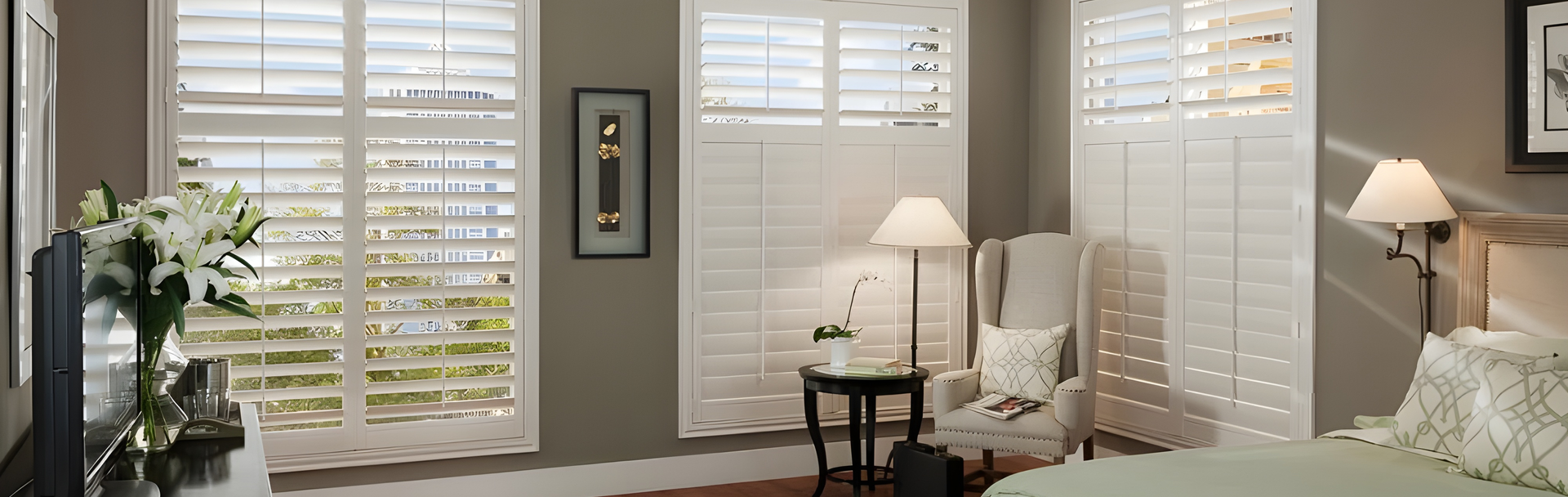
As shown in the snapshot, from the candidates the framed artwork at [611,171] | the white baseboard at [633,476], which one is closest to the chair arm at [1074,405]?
the white baseboard at [633,476]

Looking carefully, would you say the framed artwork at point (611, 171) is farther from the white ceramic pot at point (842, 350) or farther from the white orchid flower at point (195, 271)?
the white orchid flower at point (195, 271)

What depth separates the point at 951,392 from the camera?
4086mm

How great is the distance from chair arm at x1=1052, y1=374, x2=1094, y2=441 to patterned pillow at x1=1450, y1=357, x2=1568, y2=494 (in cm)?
146

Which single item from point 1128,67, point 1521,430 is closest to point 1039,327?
point 1128,67

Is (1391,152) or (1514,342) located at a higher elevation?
(1391,152)

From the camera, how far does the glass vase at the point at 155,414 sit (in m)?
2.22

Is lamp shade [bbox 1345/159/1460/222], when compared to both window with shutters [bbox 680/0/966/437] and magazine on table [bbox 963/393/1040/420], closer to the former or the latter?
magazine on table [bbox 963/393/1040/420]

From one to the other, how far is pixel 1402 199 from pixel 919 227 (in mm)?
1754

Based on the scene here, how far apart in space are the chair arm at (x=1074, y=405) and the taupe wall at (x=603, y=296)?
137 cm

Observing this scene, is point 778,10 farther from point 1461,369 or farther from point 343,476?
point 1461,369

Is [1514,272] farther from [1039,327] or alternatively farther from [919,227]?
[919,227]

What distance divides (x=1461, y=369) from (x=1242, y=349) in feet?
4.07

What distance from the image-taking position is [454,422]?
13.3 ft

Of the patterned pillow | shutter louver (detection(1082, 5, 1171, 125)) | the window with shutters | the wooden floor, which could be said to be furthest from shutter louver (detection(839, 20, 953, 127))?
the patterned pillow
